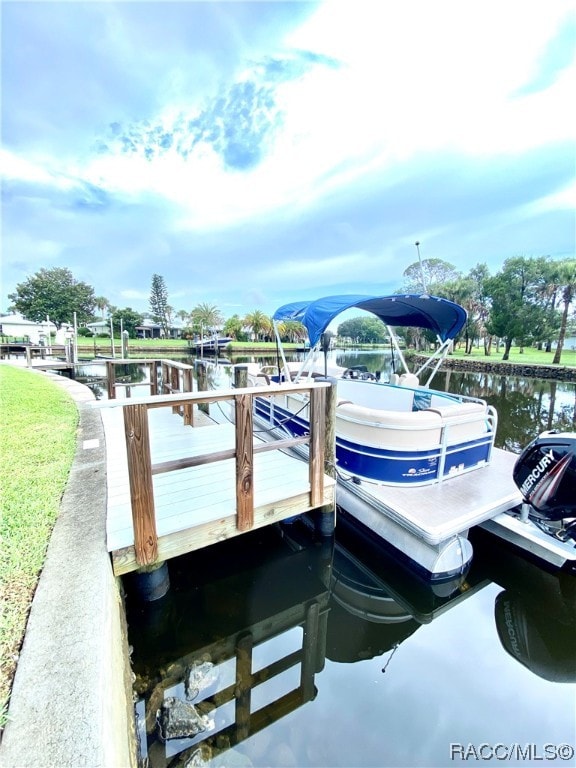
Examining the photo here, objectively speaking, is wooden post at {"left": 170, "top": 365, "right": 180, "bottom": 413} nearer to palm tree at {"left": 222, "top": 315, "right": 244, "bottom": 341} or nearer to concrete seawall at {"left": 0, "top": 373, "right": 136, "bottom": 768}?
concrete seawall at {"left": 0, "top": 373, "right": 136, "bottom": 768}

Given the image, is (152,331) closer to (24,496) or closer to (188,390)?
(188,390)

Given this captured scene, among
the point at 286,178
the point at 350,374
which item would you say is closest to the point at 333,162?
the point at 286,178

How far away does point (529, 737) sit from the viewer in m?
2.06

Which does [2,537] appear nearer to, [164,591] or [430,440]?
[164,591]

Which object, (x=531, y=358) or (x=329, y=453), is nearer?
(x=329, y=453)

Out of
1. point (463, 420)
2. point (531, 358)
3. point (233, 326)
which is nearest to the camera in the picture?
point (463, 420)

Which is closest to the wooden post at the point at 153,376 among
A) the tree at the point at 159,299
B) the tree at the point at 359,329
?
the tree at the point at 359,329

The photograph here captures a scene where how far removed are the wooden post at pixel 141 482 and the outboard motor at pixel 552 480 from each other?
3.34 meters

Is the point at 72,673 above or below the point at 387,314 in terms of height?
below

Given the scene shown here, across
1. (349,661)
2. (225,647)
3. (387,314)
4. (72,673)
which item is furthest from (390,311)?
(72,673)

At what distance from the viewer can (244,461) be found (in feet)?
8.91

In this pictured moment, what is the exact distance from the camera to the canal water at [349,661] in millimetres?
1999

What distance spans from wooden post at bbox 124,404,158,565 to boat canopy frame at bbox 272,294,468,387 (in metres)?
3.03

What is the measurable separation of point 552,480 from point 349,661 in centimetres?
232
